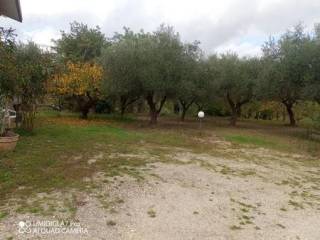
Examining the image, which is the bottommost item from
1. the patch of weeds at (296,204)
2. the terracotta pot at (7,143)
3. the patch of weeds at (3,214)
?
the patch of weeds at (296,204)

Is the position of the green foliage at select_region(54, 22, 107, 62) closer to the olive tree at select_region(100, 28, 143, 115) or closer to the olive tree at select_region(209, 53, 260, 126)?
the olive tree at select_region(100, 28, 143, 115)

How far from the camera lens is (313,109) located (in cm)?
2136

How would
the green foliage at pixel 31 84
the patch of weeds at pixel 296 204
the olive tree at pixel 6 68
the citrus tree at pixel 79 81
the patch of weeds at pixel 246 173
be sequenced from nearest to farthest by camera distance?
the patch of weeds at pixel 296 204
the patch of weeds at pixel 246 173
the olive tree at pixel 6 68
the green foliage at pixel 31 84
the citrus tree at pixel 79 81

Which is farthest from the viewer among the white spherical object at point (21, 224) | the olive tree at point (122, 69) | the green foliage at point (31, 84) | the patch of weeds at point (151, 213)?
the olive tree at point (122, 69)

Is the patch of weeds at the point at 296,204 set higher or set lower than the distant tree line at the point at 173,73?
lower

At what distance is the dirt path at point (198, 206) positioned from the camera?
4.88 m

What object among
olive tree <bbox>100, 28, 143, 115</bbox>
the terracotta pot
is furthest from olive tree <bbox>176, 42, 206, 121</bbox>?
the terracotta pot

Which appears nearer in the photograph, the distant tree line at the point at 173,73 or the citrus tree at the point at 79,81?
the distant tree line at the point at 173,73

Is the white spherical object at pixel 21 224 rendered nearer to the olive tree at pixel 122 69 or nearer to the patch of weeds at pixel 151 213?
the patch of weeds at pixel 151 213

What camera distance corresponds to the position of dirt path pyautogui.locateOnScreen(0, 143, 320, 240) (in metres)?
4.88

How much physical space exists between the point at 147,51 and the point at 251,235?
15137mm

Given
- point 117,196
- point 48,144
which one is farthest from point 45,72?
point 117,196

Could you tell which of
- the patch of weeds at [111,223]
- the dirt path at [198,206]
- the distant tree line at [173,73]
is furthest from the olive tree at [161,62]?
the patch of weeds at [111,223]

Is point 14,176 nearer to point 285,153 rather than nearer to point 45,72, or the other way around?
point 45,72
